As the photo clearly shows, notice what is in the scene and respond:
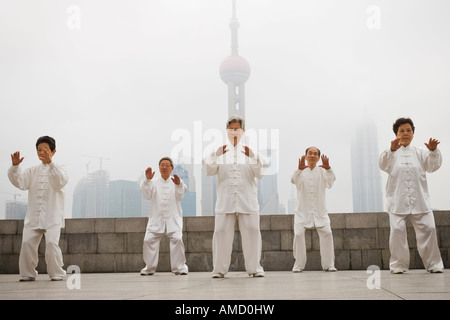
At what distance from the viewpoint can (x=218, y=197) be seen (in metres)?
6.99

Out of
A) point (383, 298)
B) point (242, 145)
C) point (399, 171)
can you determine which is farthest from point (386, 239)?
point (383, 298)

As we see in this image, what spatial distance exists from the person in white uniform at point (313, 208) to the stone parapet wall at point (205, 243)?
1.56 metres

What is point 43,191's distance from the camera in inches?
292

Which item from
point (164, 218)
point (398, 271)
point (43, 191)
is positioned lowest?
point (398, 271)

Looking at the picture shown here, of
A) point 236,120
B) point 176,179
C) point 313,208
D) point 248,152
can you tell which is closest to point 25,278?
point 176,179

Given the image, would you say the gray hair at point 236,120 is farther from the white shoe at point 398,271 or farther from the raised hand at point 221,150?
the white shoe at point 398,271

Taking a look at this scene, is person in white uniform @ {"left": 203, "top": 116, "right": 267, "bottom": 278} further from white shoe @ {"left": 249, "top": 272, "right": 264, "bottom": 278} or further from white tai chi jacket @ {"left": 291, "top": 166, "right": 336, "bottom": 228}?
white tai chi jacket @ {"left": 291, "top": 166, "right": 336, "bottom": 228}

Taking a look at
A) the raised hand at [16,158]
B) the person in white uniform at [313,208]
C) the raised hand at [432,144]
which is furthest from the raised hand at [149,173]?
the raised hand at [432,144]

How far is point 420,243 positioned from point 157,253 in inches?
162

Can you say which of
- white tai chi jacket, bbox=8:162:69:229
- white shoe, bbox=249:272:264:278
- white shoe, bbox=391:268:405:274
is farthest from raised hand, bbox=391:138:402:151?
white tai chi jacket, bbox=8:162:69:229

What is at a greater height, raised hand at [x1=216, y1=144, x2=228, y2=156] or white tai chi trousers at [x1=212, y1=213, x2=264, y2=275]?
raised hand at [x1=216, y1=144, x2=228, y2=156]

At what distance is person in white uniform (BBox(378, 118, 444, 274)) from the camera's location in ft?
22.9

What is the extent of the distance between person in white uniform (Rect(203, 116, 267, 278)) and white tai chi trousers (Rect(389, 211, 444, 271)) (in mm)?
1855

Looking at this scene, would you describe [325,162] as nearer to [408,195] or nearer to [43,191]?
[408,195]
